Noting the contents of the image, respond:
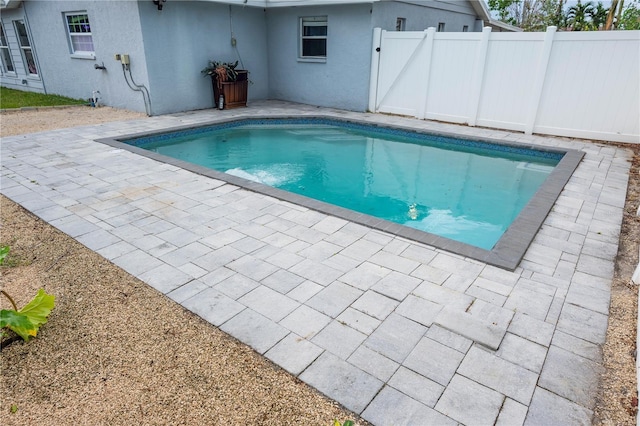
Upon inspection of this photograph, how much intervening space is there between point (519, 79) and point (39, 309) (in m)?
8.37

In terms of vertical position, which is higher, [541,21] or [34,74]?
[541,21]

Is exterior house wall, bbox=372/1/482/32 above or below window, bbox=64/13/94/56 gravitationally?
above

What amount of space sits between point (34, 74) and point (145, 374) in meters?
14.2

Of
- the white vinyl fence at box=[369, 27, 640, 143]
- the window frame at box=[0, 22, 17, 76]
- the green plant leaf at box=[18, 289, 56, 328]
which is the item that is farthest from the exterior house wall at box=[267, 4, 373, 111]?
the window frame at box=[0, 22, 17, 76]

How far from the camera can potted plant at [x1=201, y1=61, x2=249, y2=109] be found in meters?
9.66

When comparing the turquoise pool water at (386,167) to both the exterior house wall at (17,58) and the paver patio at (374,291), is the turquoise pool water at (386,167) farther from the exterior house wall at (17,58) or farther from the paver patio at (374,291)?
the exterior house wall at (17,58)

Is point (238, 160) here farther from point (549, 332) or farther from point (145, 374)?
point (549, 332)

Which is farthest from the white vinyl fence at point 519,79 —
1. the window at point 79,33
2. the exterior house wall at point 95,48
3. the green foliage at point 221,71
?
the window at point 79,33

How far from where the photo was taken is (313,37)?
10422 mm

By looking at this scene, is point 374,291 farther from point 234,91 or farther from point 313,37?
point 313,37

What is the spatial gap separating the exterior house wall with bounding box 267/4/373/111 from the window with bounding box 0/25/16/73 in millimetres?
9260

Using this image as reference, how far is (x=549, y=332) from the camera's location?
2416 mm

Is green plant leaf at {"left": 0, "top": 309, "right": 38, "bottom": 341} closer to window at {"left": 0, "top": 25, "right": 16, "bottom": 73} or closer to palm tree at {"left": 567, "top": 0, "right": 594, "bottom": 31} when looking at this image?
window at {"left": 0, "top": 25, "right": 16, "bottom": 73}

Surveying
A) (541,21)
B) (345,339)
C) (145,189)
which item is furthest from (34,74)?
(541,21)
